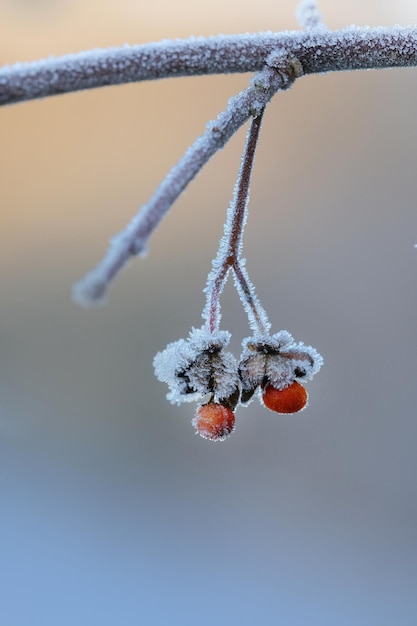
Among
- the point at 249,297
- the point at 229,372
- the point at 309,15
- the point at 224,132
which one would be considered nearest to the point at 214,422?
the point at 229,372

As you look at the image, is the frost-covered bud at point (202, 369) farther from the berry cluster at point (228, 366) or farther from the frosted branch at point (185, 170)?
the frosted branch at point (185, 170)

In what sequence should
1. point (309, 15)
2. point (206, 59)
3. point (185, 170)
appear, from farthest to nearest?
point (309, 15) < point (206, 59) < point (185, 170)

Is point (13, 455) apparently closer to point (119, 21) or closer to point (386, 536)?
point (386, 536)

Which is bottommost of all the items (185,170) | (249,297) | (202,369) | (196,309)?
(185,170)

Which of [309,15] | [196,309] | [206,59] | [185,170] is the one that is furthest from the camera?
[196,309]

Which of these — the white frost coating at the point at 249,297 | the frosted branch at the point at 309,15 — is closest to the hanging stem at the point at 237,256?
the white frost coating at the point at 249,297

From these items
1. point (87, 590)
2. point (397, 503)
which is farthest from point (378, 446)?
point (87, 590)

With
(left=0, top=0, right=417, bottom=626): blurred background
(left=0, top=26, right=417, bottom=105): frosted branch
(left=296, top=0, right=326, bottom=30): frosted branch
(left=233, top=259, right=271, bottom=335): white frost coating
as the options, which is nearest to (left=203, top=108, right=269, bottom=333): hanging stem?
(left=233, top=259, right=271, bottom=335): white frost coating

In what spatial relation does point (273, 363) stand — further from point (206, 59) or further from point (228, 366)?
point (206, 59)
